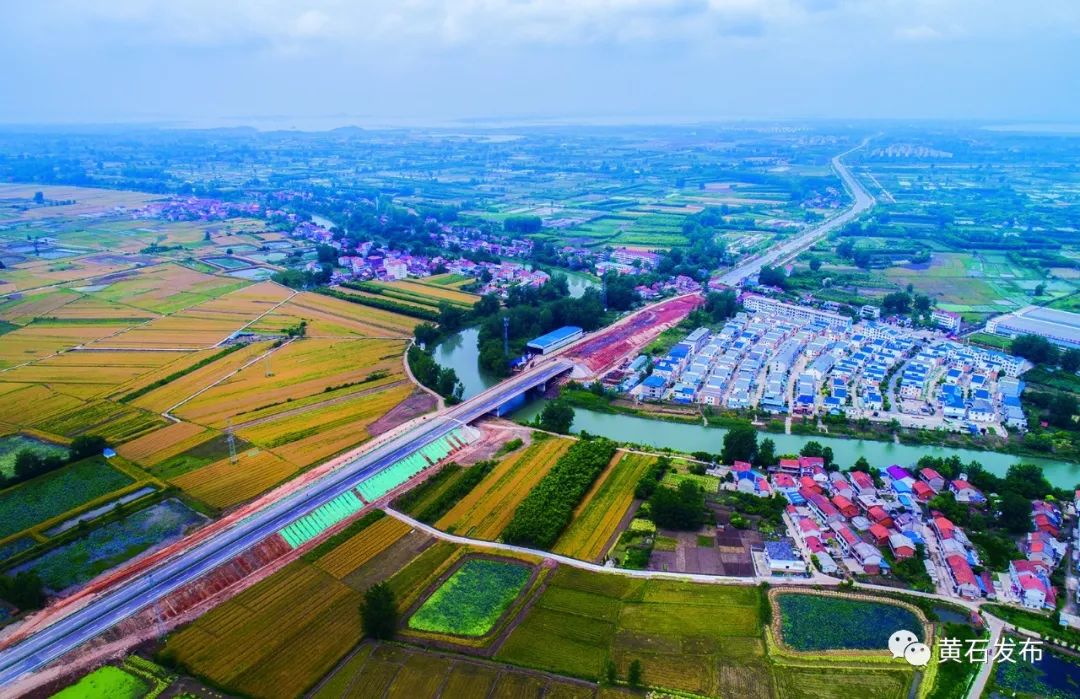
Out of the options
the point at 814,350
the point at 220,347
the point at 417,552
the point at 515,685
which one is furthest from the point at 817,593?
the point at 220,347

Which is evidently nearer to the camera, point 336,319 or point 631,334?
point 631,334

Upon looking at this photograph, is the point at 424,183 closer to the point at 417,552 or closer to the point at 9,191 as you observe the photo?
the point at 9,191

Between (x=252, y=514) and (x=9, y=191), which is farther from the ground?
(x=9, y=191)

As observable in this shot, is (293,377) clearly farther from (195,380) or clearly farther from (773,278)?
(773,278)

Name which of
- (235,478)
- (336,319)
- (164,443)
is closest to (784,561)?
(235,478)

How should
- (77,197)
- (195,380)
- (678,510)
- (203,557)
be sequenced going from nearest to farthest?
(203,557)
(678,510)
(195,380)
(77,197)

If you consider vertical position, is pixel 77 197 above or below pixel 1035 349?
above

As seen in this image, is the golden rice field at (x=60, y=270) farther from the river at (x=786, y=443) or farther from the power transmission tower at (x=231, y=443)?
the river at (x=786, y=443)
